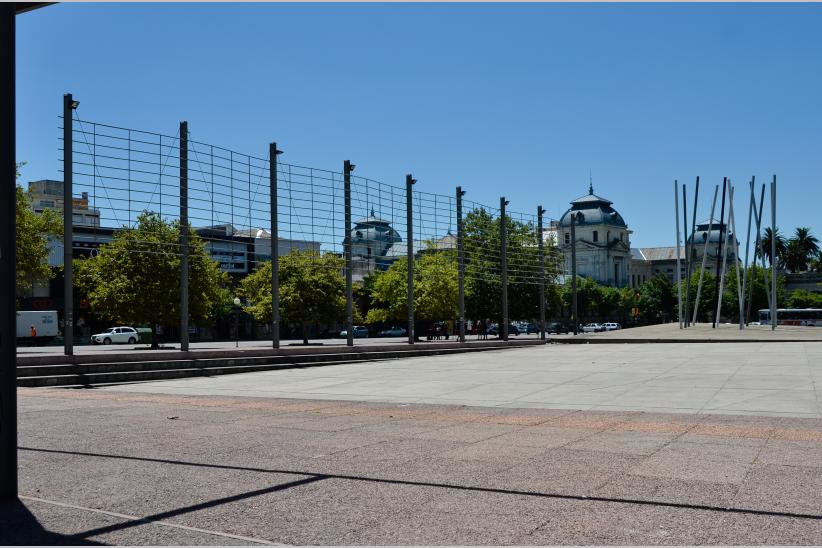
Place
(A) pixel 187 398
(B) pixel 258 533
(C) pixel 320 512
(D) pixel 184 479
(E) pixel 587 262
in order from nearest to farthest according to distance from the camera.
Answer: (B) pixel 258 533 < (C) pixel 320 512 < (D) pixel 184 479 < (A) pixel 187 398 < (E) pixel 587 262

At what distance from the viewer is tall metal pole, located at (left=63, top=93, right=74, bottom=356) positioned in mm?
20953

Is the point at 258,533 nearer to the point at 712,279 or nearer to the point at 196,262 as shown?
the point at 196,262

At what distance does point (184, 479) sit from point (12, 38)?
384 cm

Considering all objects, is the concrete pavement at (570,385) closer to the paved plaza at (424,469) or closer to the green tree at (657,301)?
the paved plaza at (424,469)

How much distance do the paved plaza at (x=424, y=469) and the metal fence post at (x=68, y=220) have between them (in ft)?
19.8

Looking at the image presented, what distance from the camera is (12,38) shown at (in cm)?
652

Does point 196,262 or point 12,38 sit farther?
point 196,262

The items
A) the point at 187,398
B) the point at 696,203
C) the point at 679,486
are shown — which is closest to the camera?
the point at 679,486

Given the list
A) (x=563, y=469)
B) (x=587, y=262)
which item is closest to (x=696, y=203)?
(x=563, y=469)

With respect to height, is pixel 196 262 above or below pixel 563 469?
above

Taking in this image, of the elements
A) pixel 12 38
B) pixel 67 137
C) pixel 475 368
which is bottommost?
pixel 475 368

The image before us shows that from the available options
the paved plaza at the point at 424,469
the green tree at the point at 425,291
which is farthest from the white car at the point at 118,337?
the paved plaza at the point at 424,469

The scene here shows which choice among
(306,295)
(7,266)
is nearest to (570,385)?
(7,266)

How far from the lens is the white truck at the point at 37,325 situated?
6000 centimetres
